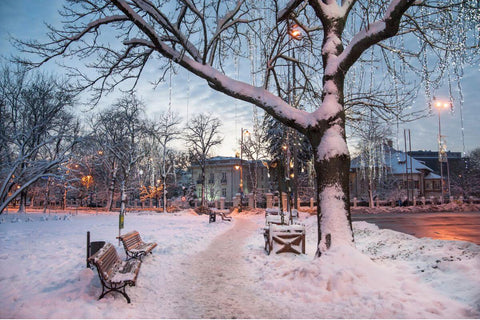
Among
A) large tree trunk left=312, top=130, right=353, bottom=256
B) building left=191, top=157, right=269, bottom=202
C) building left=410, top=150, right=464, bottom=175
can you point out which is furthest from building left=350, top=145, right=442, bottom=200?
large tree trunk left=312, top=130, right=353, bottom=256

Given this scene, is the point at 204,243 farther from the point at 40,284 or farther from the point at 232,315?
the point at 232,315

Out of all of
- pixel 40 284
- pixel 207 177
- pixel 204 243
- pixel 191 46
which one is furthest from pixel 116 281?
pixel 207 177

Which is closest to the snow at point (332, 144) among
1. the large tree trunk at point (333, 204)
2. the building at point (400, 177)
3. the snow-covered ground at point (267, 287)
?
the large tree trunk at point (333, 204)

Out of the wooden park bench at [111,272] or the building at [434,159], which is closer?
the wooden park bench at [111,272]

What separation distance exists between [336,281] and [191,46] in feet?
22.3

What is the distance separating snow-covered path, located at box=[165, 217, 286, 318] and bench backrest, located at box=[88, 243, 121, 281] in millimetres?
1327

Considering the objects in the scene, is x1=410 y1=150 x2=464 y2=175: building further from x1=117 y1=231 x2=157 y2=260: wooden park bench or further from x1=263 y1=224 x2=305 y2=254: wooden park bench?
x1=117 y1=231 x2=157 y2=260: wooden park bench

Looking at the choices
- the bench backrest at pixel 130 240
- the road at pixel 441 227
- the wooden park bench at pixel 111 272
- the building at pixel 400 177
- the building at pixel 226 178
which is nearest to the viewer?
the wooden park bench at pixel 111 272

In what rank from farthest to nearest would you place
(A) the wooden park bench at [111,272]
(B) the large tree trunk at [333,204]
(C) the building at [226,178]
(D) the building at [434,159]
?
(D) the building at [434,159] < (C) the building at [226,178] < (B) the large tree trunk at [333,204] < (A) the wooden park bench at [111,272]

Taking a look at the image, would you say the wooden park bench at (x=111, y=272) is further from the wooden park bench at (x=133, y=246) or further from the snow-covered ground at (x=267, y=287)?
the wooden park bench at (x=133, y=246)

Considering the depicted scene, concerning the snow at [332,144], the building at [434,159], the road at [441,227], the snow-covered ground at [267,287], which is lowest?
the road at [441,227]

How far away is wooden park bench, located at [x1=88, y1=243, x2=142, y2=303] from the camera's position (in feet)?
16.3

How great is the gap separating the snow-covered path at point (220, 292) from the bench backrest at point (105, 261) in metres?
1.33

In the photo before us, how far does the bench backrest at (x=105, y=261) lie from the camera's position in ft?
16.1
